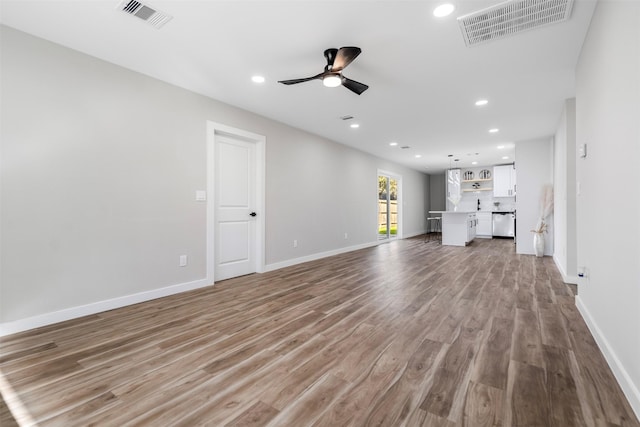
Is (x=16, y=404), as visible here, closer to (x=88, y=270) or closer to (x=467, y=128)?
(x=88, y=270)

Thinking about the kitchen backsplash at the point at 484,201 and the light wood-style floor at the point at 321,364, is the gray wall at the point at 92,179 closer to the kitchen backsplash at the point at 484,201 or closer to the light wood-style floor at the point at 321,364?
the light wood-style floor at the point at 321,364

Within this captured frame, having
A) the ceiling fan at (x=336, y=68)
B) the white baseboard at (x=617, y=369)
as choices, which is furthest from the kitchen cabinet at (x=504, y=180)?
the ceiling fan at (x=336, y=68)

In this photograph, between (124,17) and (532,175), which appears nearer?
(124,17)

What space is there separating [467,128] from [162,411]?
235 inches

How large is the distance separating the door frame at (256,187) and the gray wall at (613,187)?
3868 mm

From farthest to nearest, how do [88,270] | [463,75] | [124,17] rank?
[463,75], [88,270], [124,17]

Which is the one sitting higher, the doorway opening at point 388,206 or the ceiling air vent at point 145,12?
the ceiling air vent at point 145,12

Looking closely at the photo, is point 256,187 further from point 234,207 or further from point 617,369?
point 617,369

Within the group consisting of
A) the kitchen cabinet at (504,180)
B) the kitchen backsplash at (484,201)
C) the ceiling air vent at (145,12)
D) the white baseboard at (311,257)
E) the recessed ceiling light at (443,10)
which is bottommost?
the white baseboard at (311,257)

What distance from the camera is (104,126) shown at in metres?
2.91

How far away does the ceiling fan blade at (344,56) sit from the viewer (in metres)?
2.41

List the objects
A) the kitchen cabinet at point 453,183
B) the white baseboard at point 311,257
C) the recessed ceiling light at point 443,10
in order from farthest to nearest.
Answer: the kitchen cabinet at point 453,183, the white baseboard at point 311,257, the recessed ceiling light at point 443,10

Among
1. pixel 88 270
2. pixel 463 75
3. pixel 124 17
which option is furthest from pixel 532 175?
pixel 88 270

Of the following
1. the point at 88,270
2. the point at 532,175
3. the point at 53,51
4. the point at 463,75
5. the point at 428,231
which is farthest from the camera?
the point at 428,231
